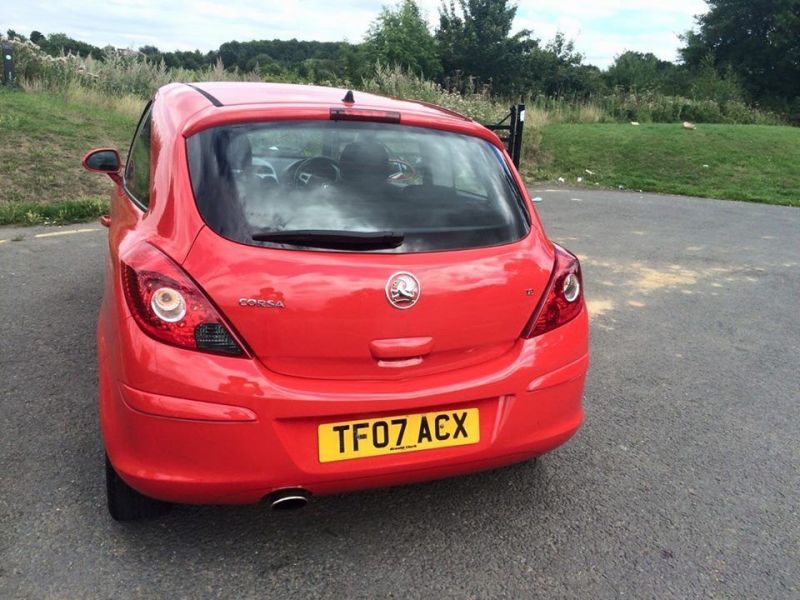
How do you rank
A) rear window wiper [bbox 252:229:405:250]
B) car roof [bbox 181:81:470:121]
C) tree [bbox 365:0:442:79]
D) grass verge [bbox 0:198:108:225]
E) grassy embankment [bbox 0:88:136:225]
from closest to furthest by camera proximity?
rear window wiper [bbox 252:229:405:250] < car roof [bbox 181:81:470:121] < grass verge [bbox 0:198:108:225] < grassy embankment [bbox 0:88:136:225] < tree [bbox 365:0:442:79]

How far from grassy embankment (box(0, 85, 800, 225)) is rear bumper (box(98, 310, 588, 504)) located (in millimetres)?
6729

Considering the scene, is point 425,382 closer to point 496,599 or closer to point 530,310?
point 530,310

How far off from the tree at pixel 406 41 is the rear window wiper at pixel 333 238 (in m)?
40.8

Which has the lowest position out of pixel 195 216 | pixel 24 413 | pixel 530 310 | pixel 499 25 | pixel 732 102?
pixel 24 413

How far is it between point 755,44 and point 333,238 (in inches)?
2249

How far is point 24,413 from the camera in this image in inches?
129

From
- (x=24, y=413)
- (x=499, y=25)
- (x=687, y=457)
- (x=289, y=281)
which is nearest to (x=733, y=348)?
(x=687, y=457)

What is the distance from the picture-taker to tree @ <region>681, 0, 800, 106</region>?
46.2 m

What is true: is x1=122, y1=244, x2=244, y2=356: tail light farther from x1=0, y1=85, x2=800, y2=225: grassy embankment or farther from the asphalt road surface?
x1=0, y1=85, x2=800, y2=225: grassy embankment

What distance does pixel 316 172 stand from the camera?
2482 millimetres

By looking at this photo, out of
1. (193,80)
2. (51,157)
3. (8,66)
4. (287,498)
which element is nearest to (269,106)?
(287,498)

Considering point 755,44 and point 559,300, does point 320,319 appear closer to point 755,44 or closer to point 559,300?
point 559,300

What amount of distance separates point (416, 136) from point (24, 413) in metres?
2.32

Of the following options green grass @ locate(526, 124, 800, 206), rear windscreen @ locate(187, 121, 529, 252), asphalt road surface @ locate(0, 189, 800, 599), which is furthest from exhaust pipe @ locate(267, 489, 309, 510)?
green grass @ locate(526, 124, 800, 206)
